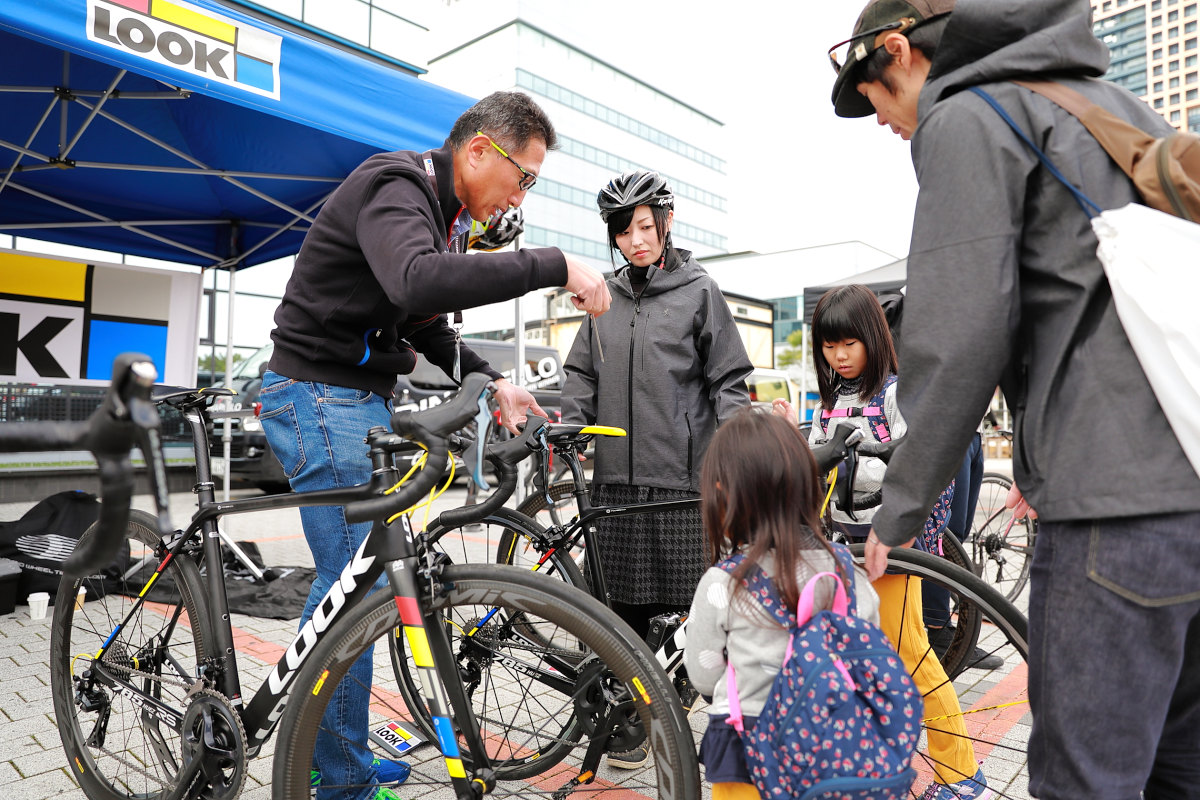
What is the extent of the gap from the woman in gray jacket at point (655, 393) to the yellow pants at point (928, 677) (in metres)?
0.70

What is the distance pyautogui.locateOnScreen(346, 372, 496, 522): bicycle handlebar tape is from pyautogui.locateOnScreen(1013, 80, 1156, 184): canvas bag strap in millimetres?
1128

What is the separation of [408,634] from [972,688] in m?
2.79

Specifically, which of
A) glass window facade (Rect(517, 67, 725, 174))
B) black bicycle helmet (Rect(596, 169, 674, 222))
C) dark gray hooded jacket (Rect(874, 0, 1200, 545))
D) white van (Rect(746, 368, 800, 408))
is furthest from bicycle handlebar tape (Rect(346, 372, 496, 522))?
glass window facade (Rect(517, 67, 725, 174))

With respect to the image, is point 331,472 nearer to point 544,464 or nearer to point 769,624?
point 544,464

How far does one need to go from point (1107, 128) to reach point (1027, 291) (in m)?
0.27

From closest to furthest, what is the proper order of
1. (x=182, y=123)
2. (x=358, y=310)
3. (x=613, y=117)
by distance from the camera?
(x=358, y=310), (x=182, y=123), (x=613, y=117)

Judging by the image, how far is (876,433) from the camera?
9.04ft

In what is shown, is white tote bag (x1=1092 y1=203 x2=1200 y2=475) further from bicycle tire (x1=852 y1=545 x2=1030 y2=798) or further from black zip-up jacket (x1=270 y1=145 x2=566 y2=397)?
black zip-up jacket (x1=270 y1=145 x2=566 y2=397)

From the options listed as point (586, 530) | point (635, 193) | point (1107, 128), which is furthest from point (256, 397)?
point (1107, 128)

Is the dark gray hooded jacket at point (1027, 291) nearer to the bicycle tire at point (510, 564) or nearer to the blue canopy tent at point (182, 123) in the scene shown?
the bicycle tire at point (510, 564)

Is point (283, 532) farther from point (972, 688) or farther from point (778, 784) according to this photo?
point (778, 784)

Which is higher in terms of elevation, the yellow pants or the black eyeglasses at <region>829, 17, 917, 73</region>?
the black eyeglasses at <region>829, 17, 917, 73</region>

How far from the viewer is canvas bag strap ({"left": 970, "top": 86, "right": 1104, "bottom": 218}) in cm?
117

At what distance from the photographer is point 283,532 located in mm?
7848
